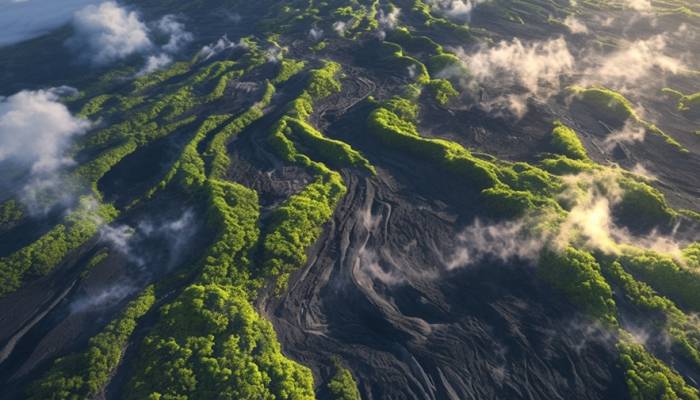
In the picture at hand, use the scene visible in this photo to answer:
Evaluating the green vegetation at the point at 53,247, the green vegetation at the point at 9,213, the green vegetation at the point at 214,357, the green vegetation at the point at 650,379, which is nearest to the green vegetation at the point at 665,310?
the green vegetation at the point at 650,379

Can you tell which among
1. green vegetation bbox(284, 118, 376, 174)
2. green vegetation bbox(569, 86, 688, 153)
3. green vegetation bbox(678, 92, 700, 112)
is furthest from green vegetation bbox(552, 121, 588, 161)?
green vegetation bbox(284, 118, 376, 174)

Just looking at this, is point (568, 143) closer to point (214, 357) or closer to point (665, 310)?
point (665, 310)

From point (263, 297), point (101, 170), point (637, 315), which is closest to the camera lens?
point (637, 315)

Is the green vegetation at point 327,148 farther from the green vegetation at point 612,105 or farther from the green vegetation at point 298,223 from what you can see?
the green vegetation at point 612,105

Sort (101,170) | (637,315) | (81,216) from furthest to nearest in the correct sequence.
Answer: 1. (101,170)
2. (81,216)
3. (637,315)

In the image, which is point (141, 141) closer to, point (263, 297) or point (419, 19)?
point (263, 297)

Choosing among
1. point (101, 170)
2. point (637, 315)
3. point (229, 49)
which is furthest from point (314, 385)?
point (229, 49)
